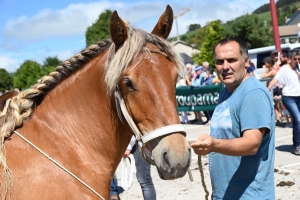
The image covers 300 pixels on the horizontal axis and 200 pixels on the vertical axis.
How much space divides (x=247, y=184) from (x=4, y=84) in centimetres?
7471

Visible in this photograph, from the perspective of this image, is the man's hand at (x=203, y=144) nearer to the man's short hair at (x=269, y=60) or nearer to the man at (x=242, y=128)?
the man at (x=242, y=128)

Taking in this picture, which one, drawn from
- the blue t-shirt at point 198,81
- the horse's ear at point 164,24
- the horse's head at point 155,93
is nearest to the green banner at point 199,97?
the blue t-shirt at point 198,81

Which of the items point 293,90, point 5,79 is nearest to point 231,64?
point 293,90

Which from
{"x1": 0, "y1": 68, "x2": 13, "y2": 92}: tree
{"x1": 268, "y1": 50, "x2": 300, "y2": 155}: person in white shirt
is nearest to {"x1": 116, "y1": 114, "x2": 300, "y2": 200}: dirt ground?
{"x1": 268, "y1": 50, "x2": 300, "y2": 155}: person in white shirt

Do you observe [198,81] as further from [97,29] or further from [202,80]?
[97,29]

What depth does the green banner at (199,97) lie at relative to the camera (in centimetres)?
1196

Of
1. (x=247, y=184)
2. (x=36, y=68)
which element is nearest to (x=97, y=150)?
(x=247, y=184)

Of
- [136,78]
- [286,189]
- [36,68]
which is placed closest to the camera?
[136,78]

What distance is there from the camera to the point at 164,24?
8.66ft

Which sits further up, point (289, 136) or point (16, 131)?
point (16, 131)

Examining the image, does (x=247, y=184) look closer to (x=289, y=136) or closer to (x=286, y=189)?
(x=286, y=189)

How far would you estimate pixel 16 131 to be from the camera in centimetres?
241

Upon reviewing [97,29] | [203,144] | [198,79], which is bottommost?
[203,144]

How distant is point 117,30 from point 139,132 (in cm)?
70
